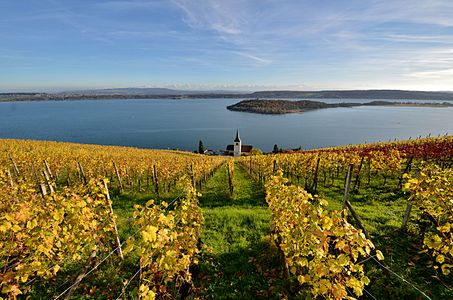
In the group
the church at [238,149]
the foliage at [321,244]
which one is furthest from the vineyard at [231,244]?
the church at [238,149]

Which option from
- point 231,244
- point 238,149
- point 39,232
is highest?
point 39,232

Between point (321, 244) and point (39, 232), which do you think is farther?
point (39, 232)

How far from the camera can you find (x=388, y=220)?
10711 millimetres

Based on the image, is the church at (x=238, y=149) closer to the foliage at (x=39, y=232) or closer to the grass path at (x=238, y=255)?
the grass path at (x=238, y=255)

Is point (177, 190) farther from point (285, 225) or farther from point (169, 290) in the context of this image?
point (285, 225)

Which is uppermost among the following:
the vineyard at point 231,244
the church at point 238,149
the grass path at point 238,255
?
the vineyard at point 231,244

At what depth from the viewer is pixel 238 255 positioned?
28.0 ft

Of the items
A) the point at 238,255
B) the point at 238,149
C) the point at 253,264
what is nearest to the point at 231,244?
the point at 238,255

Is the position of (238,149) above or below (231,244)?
below

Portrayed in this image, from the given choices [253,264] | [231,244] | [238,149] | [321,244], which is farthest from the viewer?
[238,149]

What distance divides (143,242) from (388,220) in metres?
11.1

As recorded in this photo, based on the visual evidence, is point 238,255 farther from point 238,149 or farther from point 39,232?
point 238,149

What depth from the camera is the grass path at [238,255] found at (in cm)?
685

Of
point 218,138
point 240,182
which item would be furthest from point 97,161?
point 218,138
